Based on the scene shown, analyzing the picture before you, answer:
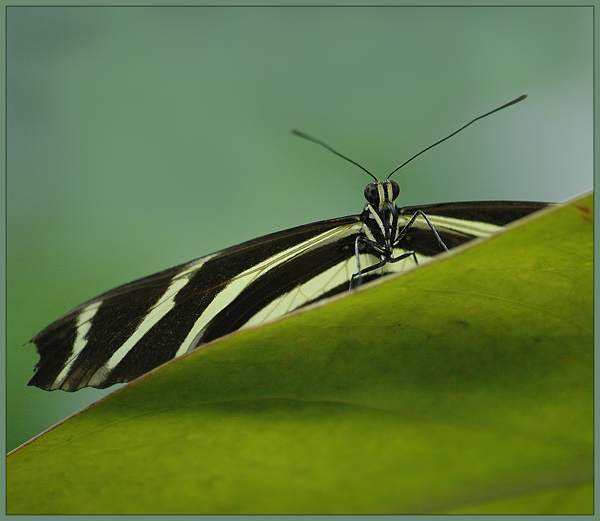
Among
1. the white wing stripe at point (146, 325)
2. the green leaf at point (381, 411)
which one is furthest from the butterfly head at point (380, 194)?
the green leaf at point (381, 411)

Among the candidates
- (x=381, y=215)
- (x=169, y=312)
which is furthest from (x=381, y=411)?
(x=381, y=215)

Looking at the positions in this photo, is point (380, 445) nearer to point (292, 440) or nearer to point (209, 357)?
point (292, 440)

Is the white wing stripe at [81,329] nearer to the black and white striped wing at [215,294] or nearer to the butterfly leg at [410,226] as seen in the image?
the black and white striped wing at [215,294]

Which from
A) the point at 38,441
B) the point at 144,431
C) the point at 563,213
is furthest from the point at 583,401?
the point at 38,441

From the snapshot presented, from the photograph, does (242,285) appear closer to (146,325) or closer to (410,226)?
(146,325)

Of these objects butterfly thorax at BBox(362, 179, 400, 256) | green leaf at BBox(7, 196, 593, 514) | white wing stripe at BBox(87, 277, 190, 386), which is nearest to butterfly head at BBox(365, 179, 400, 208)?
butterfly thorax at BBox(362, 179, 400, 256)

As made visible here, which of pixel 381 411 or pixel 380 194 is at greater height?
pixel 380 194

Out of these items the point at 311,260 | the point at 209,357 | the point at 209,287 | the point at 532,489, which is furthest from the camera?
the point at 311,260

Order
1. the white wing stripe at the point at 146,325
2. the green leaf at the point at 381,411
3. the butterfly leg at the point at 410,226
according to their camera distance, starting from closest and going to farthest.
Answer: the green leaf at the point at 381,411 → the white wing stripe at the point at 146,325 → the butterfly leg at the point at 410,226
